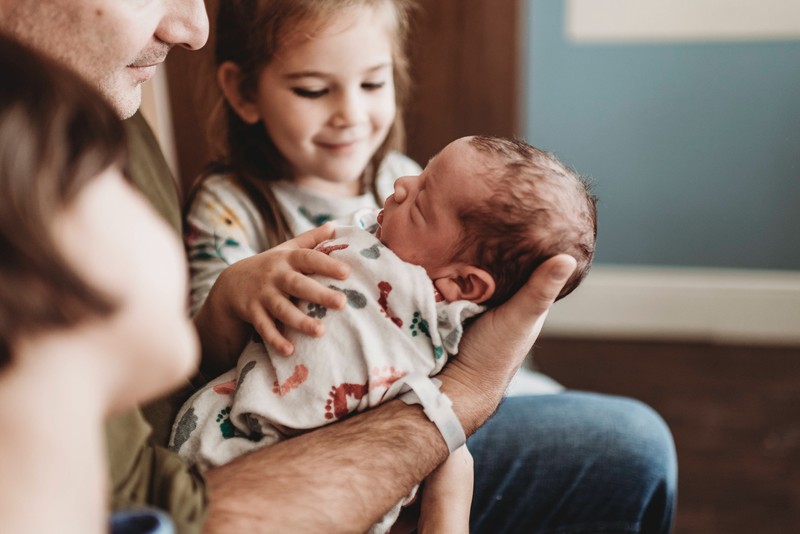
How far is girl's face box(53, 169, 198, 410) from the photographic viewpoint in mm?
480

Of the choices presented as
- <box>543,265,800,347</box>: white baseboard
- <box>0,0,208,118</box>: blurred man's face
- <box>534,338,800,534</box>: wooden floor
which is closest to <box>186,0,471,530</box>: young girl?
<box>0,0,208,118</box>: blurred man's face

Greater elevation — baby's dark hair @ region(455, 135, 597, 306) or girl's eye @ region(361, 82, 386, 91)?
girl's eye @ region(361, 82, 386, 91)

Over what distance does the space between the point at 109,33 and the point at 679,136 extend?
211cm

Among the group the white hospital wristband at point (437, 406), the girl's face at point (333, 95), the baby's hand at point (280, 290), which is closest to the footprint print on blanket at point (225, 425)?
the baby's hand at point (280, 290)

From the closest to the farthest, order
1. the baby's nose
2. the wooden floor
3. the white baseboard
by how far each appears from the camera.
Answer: the baby's nose, the wooden floor, the white baseboard

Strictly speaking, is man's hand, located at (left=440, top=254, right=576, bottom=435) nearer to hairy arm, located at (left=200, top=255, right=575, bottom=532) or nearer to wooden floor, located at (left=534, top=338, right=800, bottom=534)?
hairy arm, located at (left=200, top=255, right=575, bottom=532)

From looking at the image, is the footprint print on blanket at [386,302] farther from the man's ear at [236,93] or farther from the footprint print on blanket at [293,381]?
the man's ear at [236,93]

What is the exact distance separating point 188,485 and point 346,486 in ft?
0.57

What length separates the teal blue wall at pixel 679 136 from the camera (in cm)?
244

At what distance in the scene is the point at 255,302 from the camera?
94 cm

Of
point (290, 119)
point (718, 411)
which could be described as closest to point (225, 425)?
point (290, 119)

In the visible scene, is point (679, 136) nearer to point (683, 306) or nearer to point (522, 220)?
point (683, 306)

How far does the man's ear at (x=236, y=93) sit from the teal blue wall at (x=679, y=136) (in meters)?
1.40

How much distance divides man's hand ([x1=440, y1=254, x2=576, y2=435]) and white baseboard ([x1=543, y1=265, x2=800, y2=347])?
5.68 ft
